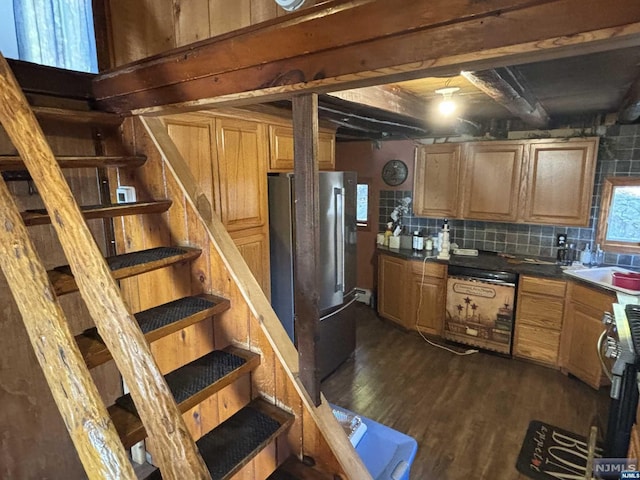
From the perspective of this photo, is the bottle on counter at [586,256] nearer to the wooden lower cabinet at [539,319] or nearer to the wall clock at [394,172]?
the wooden lower cabinet at [539,319]

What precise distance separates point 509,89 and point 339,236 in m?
1.63

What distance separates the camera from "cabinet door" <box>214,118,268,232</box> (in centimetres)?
233

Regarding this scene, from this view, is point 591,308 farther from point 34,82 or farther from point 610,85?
point 34,82

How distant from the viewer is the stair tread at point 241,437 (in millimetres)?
1093

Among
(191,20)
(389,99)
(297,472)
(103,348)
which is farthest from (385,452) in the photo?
(191,20)

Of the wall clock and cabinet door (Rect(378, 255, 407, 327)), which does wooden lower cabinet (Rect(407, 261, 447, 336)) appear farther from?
the wall clock

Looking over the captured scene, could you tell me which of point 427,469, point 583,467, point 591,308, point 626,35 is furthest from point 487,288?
point 626,35

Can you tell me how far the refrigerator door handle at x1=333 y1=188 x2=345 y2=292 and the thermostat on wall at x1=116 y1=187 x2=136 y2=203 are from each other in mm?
1617

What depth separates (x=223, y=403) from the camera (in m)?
1.51

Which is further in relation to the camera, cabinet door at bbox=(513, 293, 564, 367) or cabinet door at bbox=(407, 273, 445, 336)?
cabinet door at bbox=(407, 273, 445, 336)

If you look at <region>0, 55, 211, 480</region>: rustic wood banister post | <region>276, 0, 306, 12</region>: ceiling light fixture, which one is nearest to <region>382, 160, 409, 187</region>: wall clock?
<region>276, 0, 306, 12</region>: ceiling light fixture

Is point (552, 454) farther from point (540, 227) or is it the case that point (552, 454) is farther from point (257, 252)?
point (257, 252)

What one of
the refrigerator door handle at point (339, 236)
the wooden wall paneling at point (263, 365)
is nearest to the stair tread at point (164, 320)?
the wooden wall paneling at point (263, 365)

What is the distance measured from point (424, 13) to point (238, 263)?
1.03 meters
